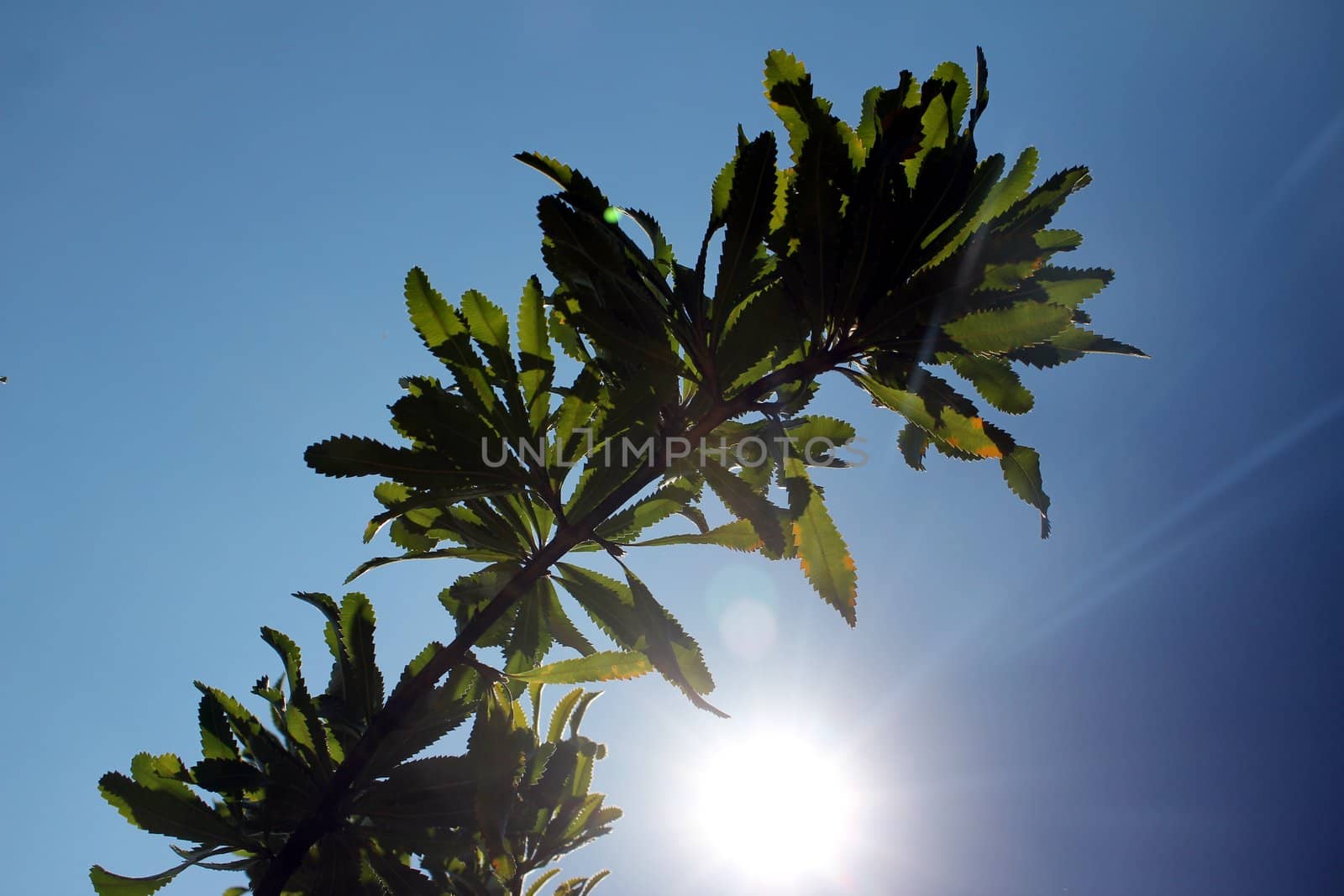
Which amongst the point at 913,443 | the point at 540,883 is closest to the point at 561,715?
the point at 540,883

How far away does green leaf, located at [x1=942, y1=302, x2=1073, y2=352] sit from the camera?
2.25 metres

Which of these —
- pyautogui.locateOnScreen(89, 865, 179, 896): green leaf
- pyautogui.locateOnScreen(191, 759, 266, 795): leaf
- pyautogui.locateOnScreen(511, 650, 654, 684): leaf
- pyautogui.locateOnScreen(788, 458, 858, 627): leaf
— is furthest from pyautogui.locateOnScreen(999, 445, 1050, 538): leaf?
pyautogui.locateOnScreen(89, 865, 179, 896): green leaf

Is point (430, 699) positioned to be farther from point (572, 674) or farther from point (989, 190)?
point (989, 190)

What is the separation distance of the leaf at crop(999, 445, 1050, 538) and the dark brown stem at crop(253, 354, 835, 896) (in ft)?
2.23

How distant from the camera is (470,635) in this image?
2.35 m

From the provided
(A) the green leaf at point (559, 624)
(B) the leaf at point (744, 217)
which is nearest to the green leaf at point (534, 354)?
(B) the leaf at point (744, 217)

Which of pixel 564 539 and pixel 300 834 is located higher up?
pixel 564 539

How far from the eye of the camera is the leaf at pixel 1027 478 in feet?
8.04

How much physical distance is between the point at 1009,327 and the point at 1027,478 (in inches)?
20.0

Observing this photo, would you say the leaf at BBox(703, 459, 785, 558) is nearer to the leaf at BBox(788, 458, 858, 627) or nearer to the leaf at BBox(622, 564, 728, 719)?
the leaf at BBox(788, 458, 858, 627)

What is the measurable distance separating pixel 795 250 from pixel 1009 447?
0.93 meters

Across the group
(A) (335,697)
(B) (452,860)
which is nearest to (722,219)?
(A) (335,697)

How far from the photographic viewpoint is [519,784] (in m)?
3.01

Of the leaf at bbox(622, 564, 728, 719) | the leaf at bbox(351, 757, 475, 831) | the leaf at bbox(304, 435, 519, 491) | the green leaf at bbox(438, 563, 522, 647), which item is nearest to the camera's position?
Answer: the leaf at bbox(304, 435, 519, 491)
